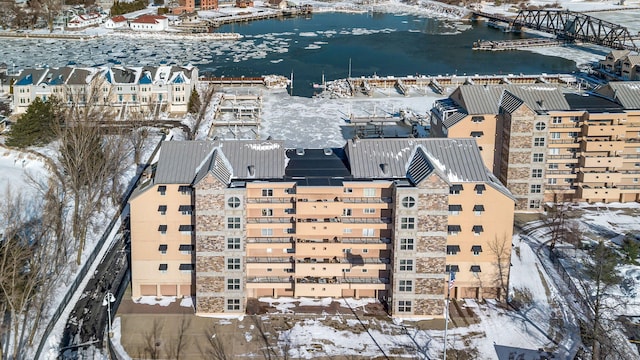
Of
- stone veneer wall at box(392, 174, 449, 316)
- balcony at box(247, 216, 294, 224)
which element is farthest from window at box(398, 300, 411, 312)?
balcony at box(247, 216, 294, 224)

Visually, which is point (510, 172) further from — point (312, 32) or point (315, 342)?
point (312, 32)

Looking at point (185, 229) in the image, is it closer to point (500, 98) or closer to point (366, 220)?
point (366, 220)

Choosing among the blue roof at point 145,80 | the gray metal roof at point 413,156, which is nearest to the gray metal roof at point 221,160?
the gray metal roof at point 413,156

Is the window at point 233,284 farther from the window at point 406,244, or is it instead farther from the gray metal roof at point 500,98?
the gray metal roof at point 500,98

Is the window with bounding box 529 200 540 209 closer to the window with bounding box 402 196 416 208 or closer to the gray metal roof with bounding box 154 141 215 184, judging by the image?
the window with bounding box 402 196 416 208

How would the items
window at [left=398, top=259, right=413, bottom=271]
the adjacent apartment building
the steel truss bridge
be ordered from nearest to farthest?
window at [left=398, top=259, right=413, bottom=271], the adjacent apartment building, the steel truss bridge

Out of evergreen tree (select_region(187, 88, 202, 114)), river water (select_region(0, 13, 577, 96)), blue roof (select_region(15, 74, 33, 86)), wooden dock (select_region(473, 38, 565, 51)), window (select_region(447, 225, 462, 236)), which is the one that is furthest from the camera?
wooden dock (select_region(473, 38, 565, 51))

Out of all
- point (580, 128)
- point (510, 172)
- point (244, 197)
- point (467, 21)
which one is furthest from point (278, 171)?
point (467, 21)
